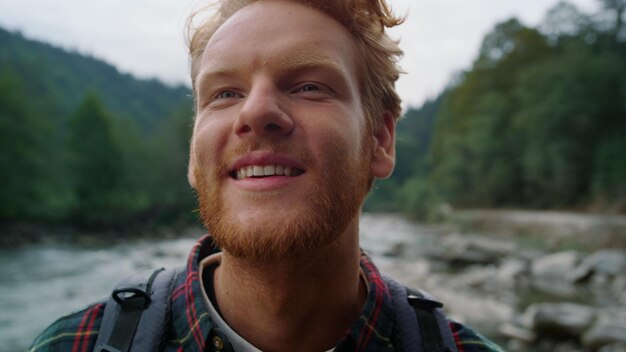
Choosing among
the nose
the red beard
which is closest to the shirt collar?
the red beard

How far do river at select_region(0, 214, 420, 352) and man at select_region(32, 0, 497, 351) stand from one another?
437 centimetres

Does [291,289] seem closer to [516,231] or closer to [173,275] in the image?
[173,275]

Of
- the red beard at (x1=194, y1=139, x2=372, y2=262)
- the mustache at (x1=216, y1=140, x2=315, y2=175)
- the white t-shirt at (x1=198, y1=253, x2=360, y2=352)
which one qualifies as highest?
the mustache at (x1=216, y1=140, x2=315, y2=175)

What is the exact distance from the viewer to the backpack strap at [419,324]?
1473 millimetres

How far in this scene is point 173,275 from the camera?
1636 mm

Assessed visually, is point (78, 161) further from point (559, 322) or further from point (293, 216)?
point (293, 216)

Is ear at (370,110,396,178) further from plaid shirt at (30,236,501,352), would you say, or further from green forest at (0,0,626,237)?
green forest at (0,0,626,237)

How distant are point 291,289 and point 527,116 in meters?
33.3

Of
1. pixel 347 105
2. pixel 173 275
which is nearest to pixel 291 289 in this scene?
pixel 173 275

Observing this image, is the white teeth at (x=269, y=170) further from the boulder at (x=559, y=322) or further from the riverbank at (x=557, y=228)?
the riverbank at (x=557, y=228)

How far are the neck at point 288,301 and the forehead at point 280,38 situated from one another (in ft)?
2.33

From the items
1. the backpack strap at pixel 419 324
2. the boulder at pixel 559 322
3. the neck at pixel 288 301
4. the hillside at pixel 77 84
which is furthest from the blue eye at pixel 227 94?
the hillside at pixel 77 84

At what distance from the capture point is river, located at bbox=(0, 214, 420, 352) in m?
9.71

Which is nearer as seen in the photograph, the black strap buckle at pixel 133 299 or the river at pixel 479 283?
the black strap buckle at pixel 133 299
